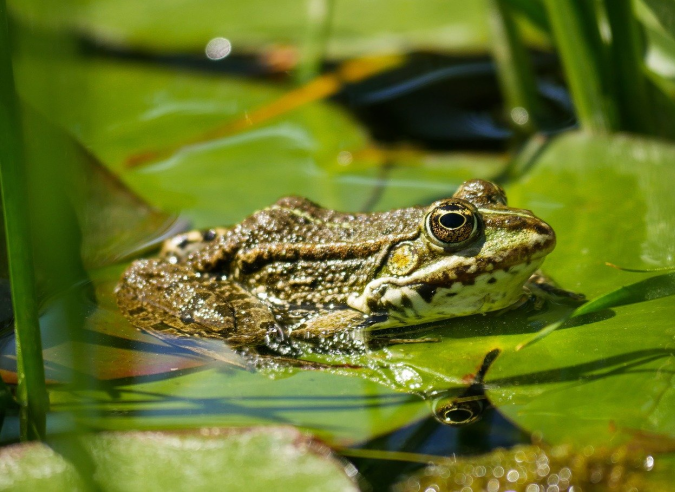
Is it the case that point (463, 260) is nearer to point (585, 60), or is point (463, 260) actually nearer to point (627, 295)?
point (627, 295)

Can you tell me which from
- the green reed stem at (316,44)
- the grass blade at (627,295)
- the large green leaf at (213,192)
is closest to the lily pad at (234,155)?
the large green leaf at (213,192)

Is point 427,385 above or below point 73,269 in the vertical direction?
below

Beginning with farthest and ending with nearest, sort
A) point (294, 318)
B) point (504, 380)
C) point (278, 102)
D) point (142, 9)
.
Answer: point (142, 9)
point (278, 102)
point (294, 318)
point (504, 380)

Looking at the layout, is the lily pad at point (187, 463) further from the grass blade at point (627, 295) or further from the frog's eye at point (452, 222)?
the frog's eye at point (452, 222)

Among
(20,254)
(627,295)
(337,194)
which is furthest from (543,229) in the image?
(20,254)

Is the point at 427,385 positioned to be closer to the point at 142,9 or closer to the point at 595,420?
the point at 595,420

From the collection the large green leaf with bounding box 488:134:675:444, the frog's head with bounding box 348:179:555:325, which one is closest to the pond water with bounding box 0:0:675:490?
the large green leaf with bounding box 488:134:675:444

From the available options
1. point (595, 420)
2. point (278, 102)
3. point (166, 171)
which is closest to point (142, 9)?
point (278, 102)
